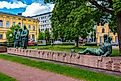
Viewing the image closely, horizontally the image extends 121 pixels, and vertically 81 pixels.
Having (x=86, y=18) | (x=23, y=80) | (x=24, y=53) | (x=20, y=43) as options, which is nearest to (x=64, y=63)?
(x=86, y=18)

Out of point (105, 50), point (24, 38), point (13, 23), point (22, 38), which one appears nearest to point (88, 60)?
point (105, 50)

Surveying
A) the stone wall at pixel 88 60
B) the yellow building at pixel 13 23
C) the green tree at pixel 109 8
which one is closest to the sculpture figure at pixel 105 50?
the stone wall at pixel 88 60

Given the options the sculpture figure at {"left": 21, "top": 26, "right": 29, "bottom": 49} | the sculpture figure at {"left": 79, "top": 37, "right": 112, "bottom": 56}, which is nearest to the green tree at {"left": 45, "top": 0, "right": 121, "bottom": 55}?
the sculpture figure at {"left": 79, "top": 37, "right": 112, "bottom": 56}

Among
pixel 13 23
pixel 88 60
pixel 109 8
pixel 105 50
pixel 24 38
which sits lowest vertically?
pixel 88 60

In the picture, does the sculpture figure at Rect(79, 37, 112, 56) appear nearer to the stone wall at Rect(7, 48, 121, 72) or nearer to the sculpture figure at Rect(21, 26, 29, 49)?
the stone wall at Rect(7, 48, 121, 72)

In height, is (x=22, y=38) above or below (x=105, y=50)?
above

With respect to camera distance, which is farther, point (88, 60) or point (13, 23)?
point (13, 23)

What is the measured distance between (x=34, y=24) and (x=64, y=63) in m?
72.9

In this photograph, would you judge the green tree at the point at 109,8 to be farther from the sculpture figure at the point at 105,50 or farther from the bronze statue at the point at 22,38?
the bronze statue at the point at 22,38

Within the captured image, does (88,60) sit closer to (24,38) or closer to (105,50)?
(105,50)

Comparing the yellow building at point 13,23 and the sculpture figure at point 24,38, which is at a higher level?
the yellow building at point 13,23

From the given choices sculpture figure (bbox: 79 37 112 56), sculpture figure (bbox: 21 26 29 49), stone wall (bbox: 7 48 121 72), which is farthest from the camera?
sculpture figure (bbox: 21 26 29 49)

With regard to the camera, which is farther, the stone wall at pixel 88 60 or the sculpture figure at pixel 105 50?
the sculpture figure at pixel 105 50

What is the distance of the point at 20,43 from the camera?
28.6m
